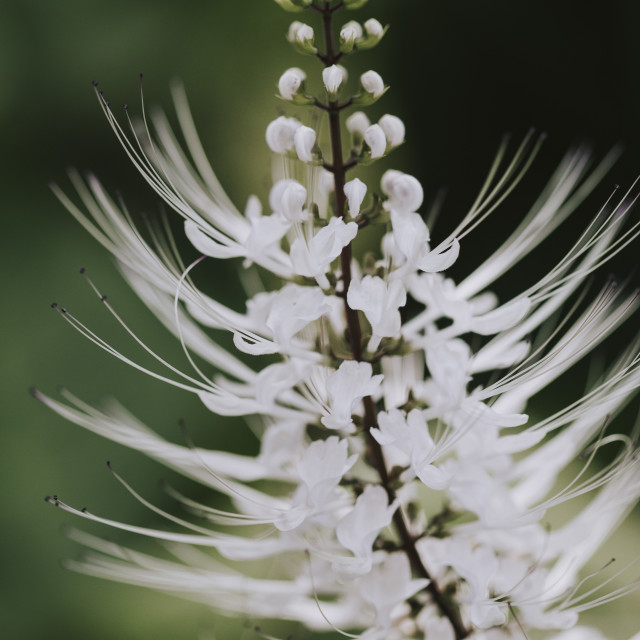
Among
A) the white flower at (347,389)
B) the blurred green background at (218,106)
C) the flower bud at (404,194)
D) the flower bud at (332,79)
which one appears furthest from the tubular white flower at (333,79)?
the blurred green background at (218,106)

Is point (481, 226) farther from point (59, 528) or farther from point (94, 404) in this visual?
point (59, 528)

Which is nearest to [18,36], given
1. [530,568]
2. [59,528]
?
→ [59,528]

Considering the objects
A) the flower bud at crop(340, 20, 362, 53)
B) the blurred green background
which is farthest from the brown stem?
the blurred green background

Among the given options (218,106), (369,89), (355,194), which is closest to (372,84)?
(369,89)

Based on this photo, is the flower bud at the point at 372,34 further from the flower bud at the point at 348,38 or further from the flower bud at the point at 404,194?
the flower bud at the point at 404,194

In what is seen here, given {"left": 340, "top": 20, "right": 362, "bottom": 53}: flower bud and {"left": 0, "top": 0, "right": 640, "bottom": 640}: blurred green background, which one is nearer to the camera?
{"left": 340, "top": 20, "right": 362, "bottom": 53}: flower bud

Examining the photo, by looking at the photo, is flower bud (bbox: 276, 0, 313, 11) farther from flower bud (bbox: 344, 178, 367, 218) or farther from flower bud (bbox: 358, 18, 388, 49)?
flower bud (bbox: 344, 178, 367, 218)
